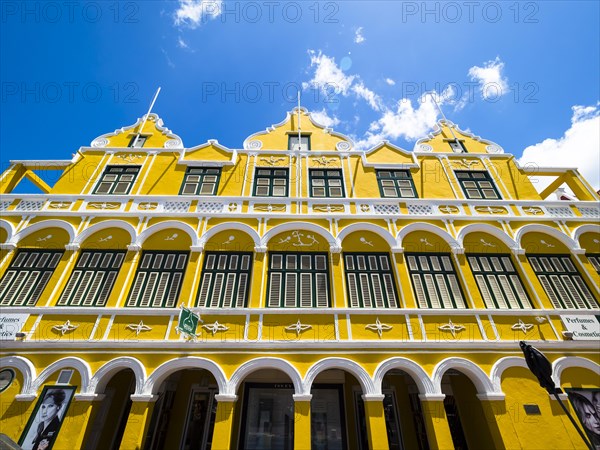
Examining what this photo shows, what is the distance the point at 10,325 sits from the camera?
10.2m

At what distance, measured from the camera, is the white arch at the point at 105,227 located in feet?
39.8

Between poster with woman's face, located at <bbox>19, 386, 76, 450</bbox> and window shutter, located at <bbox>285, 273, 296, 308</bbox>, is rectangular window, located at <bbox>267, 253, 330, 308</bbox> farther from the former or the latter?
poster with woman's face, located at <bbox>19, 386, 76, 450</bbox>

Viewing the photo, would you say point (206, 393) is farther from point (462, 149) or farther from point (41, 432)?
point (462, 149)

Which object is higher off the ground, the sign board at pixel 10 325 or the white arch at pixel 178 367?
the sign board at pixel 10 325

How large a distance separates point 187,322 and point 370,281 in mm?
6292

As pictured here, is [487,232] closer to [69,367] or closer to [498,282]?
[498,282]

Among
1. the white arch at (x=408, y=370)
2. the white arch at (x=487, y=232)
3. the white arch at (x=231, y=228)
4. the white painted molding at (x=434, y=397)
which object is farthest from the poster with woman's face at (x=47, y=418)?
the white arch at (x=487, y=232)

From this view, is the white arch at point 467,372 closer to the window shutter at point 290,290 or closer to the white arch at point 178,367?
the window shutter at point 290,290

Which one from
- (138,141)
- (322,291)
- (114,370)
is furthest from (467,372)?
(138,141)

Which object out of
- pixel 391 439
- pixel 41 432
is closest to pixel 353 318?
pixel 391 439

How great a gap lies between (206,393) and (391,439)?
6808mm

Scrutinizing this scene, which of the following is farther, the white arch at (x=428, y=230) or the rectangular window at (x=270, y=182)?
the rectangular window at (x=270, y=182)

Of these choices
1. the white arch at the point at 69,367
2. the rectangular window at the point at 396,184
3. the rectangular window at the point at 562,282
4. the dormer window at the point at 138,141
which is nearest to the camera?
the white arch at the point at 69,367

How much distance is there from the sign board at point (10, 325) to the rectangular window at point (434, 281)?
13.0m
